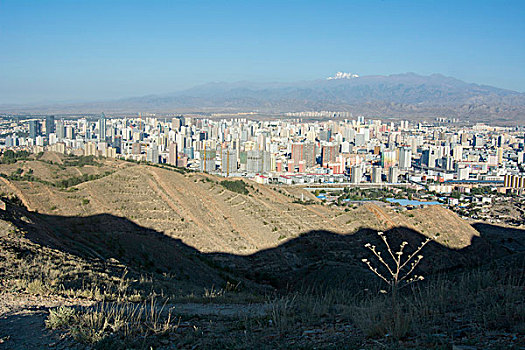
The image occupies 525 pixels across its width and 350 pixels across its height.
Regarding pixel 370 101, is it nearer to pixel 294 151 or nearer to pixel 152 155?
pixel 294 151

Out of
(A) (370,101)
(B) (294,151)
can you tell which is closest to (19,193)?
(B) (294,151)

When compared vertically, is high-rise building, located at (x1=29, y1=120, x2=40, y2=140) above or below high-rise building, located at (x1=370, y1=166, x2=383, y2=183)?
above

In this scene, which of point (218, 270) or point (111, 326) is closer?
point (111, 326)

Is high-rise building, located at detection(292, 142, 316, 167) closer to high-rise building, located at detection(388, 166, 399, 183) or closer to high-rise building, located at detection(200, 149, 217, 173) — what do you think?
high-rise building, located at detection(200, 149, 217, 173)

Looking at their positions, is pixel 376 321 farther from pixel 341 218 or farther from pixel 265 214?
pixel 341 218

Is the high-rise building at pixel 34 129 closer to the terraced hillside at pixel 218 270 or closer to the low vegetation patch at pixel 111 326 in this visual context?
the terraced hillside at pixel 218 270

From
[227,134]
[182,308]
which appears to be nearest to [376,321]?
[182,308]

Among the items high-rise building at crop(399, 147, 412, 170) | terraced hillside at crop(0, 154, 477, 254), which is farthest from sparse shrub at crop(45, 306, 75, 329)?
high-rise building at crop(399, 147, 412, 170)
